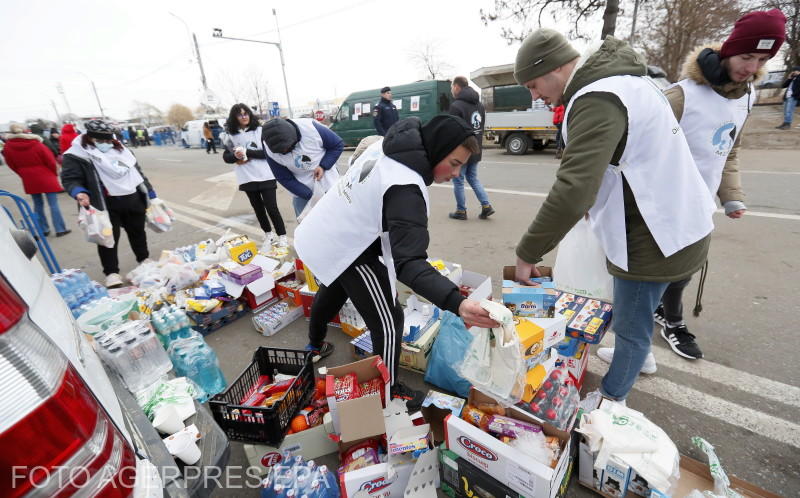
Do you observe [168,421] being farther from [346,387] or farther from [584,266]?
[584,266]

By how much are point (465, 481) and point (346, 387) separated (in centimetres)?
72

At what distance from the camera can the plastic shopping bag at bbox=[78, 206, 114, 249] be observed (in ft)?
11.9

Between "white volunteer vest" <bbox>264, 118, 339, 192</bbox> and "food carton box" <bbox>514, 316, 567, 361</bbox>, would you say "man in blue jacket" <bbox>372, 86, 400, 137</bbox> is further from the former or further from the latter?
"food carton box" <bbox>514, 316, 567, 361</bbox>

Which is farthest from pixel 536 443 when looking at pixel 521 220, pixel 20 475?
pixel 521 220

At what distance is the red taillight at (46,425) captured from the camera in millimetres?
648

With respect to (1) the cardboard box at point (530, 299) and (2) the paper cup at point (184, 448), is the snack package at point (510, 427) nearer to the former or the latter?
(1) the cardboard box at point (530, 299)

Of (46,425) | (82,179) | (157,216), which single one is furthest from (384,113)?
(46,425)

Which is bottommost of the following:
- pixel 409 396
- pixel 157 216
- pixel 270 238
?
pixel 409 396

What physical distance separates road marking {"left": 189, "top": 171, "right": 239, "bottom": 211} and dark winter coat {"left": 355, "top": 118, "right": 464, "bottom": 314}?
6723mm

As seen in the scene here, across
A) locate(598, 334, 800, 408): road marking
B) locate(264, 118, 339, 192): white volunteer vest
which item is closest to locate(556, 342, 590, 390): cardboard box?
locate(598, 334, 800, 408): road marking

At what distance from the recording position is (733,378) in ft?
7.57

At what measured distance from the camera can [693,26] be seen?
42.2ft

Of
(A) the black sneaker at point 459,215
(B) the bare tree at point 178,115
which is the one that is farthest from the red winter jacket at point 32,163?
(B) the bare tree at point 178,115

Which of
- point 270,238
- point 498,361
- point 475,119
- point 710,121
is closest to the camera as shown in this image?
point 498,361
